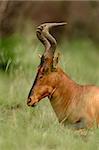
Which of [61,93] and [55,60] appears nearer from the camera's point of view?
[55,60]

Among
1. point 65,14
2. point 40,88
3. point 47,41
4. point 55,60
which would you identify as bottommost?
point 65,14

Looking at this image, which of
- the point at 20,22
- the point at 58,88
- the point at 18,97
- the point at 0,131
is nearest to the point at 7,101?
the point at 18,97

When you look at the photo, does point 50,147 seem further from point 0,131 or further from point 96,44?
point 96,44

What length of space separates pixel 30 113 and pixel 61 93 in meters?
0.79

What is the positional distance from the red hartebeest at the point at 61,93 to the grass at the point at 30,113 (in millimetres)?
254

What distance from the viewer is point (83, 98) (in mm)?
9539

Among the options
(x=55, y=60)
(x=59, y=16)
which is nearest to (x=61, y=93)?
(x=55, y=60)

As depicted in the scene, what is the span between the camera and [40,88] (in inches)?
365

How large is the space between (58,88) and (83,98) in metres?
0.37

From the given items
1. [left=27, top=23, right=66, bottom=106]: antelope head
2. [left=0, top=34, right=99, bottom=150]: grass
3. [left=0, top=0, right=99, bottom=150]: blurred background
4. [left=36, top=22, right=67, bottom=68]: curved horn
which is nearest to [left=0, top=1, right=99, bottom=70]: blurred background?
[left=0, top=0, right=99, bottom=150]: blurred background

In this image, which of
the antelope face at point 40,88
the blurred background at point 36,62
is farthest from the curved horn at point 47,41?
the blurred background at point 36,62

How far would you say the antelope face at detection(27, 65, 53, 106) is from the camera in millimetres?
9248

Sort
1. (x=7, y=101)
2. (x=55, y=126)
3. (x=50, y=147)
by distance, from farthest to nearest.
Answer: (x=7, y=101) → (x=55, y=126) → (x=50, y=147)

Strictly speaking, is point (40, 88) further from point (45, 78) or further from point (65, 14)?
point (65, 14)
